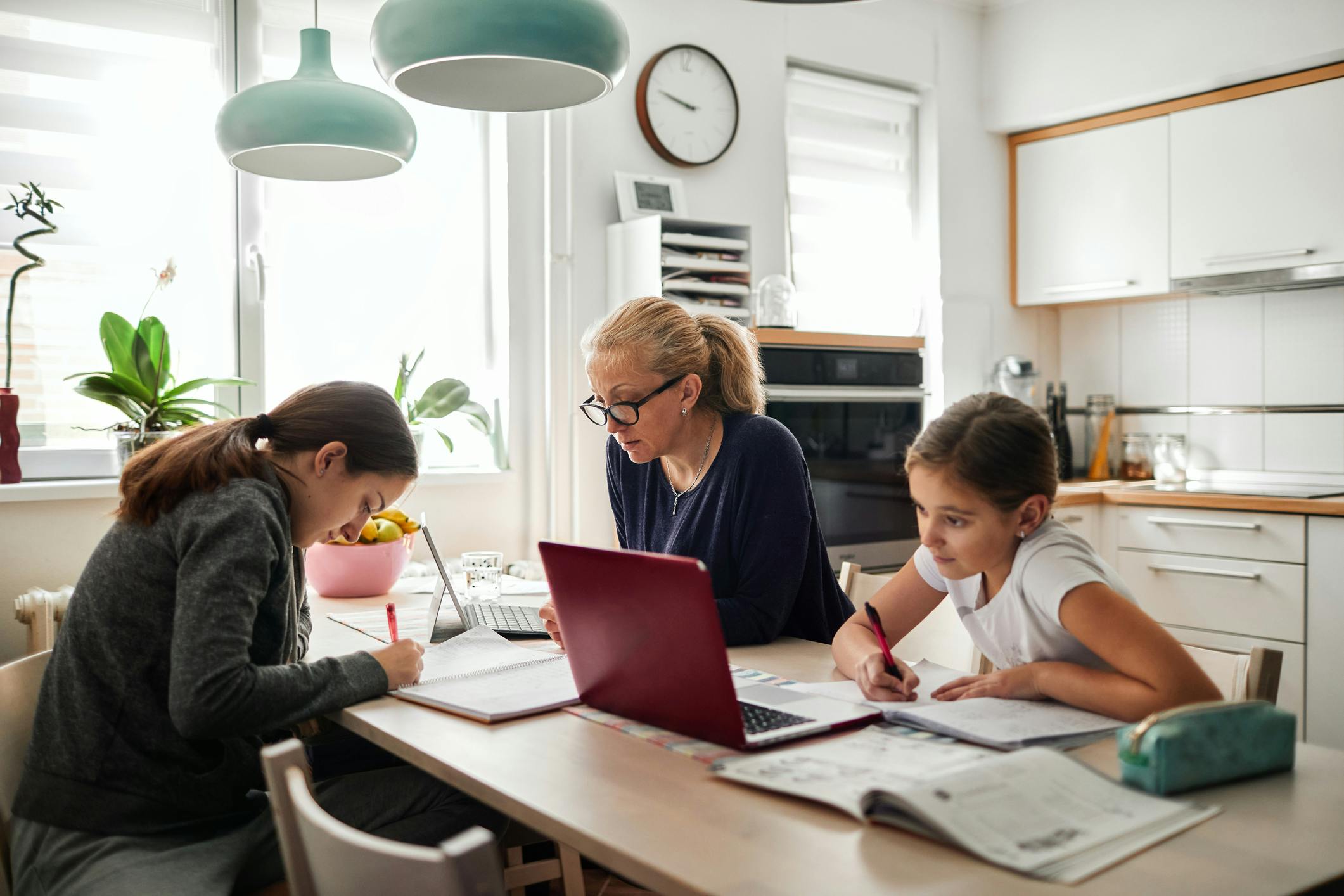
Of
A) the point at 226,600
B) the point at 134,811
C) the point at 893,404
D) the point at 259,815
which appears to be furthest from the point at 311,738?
the point at 893,404

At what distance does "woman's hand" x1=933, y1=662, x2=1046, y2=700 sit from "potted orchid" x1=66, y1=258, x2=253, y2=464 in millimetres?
1818

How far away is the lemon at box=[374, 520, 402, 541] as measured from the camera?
240 cm

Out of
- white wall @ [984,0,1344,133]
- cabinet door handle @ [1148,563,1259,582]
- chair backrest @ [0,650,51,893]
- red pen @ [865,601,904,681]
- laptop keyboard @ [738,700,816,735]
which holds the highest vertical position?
white wall @ [984,0,1344,133]

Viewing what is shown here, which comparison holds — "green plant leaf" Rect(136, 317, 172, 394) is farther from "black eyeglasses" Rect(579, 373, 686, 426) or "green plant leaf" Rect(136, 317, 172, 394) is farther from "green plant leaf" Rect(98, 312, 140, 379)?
"black eyeglasses" Rect(579, 373, 686, 426)

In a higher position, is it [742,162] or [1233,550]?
[742,162]

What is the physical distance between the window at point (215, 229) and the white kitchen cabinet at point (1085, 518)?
185 cm

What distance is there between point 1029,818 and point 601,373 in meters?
→ 1.27

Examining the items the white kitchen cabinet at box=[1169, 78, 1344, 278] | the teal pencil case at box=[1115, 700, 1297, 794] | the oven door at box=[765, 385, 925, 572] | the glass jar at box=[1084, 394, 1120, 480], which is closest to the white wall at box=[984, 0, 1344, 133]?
the white kitchen cabinet at box=[1169, 78, 1344, 278]

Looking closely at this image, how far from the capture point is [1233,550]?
11.1 ft

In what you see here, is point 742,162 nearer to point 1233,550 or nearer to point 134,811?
point 1233,550

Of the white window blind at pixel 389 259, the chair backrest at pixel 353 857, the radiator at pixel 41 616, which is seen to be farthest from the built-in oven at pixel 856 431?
the chair backrest at pixel 353 857

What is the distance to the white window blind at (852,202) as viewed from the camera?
3941mm

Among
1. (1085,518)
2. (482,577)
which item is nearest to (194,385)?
(482,577)

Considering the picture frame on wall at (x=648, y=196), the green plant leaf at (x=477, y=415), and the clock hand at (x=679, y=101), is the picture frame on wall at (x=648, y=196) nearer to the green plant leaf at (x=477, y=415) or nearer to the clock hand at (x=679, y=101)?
the clock hand at (x=679, y=101)
